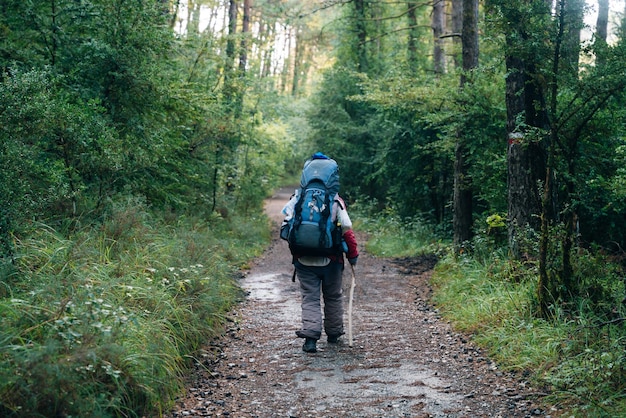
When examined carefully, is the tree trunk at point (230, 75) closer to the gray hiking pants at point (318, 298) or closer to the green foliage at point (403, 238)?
the green foliage at point (403, 238)

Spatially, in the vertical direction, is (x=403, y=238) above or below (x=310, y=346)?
above

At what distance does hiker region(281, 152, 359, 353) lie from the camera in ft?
22.2

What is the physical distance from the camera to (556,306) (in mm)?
6586

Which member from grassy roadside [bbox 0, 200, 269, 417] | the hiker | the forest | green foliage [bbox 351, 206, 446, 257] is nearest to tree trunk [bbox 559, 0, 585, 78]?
the forest

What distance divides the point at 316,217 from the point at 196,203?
27.2 ft

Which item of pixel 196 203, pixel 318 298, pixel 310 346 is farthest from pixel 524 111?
pixel 196 203

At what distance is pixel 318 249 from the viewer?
6.77 m

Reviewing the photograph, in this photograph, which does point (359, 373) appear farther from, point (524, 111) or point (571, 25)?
point (571, 25)

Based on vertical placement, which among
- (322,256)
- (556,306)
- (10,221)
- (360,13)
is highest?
(360,13)

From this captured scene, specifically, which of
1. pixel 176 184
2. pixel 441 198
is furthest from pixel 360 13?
pixel 176 184

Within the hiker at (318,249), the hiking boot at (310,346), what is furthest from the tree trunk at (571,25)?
the hiking boot at (310,346)

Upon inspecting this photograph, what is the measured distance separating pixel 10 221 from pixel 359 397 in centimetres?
356

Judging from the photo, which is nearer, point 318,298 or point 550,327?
point 550,327

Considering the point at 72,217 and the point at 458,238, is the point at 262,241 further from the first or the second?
the point at 72,217
